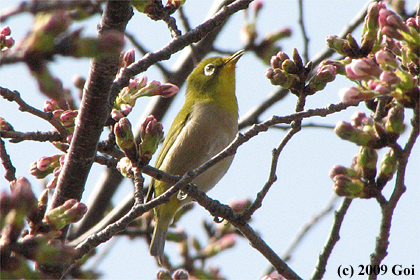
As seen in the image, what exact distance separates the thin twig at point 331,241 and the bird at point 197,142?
245 centimetres

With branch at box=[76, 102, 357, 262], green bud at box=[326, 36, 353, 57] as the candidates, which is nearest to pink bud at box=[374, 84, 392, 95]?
branch at box=[76, 102, 357, 262]

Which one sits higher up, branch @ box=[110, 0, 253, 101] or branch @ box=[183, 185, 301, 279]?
branch @ box=[110, 0, 253, 101]

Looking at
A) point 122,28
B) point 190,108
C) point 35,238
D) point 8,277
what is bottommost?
point 8,277

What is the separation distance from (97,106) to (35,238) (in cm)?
105

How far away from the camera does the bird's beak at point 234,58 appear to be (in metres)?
6.24

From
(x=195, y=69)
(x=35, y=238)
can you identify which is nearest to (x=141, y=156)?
(x=35, y=238)

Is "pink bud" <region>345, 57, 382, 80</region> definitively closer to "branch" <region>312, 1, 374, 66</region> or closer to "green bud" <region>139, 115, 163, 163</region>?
"green bud" <region>139, 115, 163, 163</region>

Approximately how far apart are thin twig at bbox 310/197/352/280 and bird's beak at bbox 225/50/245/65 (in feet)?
11.9

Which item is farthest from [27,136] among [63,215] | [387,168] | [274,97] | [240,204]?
[274,97]

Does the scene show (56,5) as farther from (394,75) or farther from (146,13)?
(146,13)

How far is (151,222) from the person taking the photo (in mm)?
5949

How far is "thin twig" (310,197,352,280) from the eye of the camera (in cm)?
287

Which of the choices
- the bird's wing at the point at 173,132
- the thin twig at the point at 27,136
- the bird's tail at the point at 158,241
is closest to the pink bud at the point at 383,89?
the thin twig at the point at 27,136

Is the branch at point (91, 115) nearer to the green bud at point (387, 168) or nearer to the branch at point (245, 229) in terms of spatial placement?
the branch at point (245, 229)
